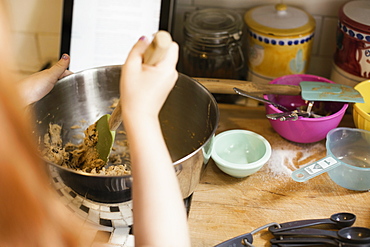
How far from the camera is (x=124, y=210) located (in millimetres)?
744

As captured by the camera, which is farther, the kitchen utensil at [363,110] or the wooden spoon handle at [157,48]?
the kitchen utensil at [363,110]

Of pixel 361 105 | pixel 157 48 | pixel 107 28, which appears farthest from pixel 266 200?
pixel 107 28

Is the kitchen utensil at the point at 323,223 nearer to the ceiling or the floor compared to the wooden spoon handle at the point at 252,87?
nearer to the floor

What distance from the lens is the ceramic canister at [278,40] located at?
1037mm

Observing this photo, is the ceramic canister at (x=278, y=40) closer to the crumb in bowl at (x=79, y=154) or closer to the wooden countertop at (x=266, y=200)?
the wooden countertop at (x=266, y=200)

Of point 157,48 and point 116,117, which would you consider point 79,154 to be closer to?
point 116,117

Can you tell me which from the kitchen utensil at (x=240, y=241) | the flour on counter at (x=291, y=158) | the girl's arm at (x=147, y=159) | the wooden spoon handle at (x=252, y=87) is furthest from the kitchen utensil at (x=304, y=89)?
the girl's arm at (x=147, y=159)

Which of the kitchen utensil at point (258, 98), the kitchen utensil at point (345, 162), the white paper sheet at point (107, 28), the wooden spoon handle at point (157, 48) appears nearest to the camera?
the wooden spoon handle at point (157, 48)

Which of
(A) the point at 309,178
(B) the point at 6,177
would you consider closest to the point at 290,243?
(A) the point at 309,178

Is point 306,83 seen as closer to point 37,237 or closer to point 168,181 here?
point 168,181

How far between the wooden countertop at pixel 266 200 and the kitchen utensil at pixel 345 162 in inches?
0.9

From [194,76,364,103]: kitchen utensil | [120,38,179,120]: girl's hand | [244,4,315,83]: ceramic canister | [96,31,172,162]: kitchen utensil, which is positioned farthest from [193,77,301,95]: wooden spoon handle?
[120,38,179,120]: girl's hand

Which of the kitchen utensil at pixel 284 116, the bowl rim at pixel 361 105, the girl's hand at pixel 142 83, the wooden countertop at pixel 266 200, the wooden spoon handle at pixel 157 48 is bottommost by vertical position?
the wooden countertop at pixel 266 200

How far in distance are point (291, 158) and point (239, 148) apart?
106mm
